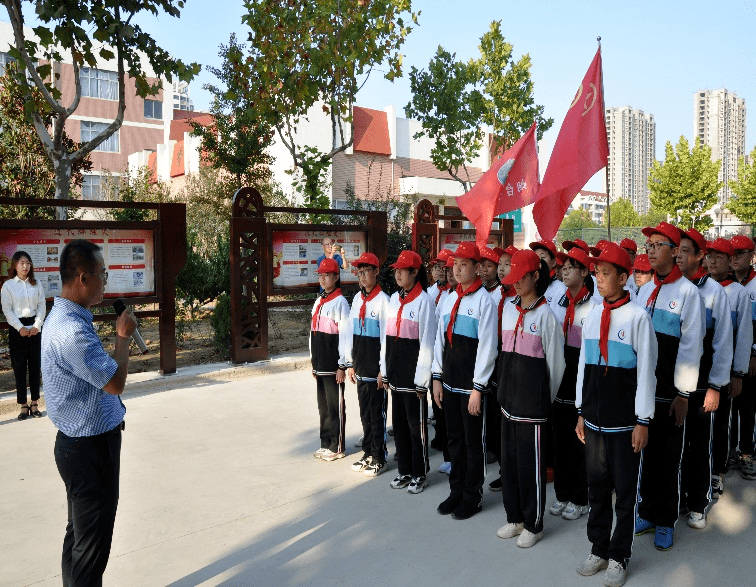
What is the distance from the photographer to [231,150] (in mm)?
16688

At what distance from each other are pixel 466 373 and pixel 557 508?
119 cm

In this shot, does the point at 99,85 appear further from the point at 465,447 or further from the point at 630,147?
the point at 630,147

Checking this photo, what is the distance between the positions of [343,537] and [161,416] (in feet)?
12.9

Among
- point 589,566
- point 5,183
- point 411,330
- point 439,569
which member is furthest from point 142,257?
point 589,566

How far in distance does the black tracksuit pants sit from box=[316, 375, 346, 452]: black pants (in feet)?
4.83

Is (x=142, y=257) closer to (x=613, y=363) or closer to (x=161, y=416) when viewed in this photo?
(x=161, y=416)

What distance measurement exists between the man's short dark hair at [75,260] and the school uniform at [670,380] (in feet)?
11.4

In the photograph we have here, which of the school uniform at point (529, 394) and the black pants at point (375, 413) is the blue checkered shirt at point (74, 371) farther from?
the black pants at point (375, 413)

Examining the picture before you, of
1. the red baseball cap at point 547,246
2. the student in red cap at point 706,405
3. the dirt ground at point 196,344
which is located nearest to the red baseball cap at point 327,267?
the red baseball cap at point 547,246

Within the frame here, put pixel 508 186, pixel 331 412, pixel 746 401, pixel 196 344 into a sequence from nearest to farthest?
pixel 746 401, pixel 331 412, pixel 508 186, pixel 196 344

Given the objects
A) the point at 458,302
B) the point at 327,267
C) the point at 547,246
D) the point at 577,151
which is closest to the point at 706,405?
the point at 458,302

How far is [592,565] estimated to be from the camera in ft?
12.8

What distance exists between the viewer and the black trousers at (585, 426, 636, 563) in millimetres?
3812

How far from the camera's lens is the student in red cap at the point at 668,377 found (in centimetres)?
421
